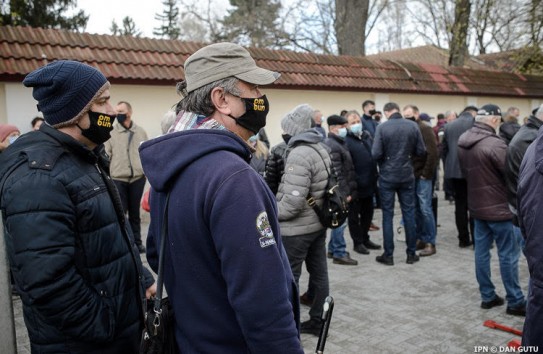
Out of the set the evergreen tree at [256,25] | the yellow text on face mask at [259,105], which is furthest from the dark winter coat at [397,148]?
the evergreen tree at [256,25]

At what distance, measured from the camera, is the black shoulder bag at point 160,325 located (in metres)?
1.80

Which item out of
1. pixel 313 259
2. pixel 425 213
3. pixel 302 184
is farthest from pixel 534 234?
pixel 425 213

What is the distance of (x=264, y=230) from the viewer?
164cm

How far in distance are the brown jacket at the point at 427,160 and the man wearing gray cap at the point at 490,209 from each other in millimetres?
1816

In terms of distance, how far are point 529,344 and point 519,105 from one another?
15706 mm

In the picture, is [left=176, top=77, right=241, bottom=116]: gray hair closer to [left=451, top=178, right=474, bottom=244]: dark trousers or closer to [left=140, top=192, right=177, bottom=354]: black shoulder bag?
[left=140, top=192, right=177, bottom=354]: black shoulder bag

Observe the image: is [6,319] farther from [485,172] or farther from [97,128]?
[485,172]

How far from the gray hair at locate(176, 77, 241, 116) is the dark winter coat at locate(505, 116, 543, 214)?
3.42 m

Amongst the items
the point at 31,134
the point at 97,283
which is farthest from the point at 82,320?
the point at 31,134

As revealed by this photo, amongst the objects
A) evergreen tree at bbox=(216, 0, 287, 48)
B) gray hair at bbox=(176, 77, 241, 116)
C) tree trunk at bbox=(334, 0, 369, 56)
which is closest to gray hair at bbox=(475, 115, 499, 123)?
gray hair at bbox=(176, 77, 241, 116)

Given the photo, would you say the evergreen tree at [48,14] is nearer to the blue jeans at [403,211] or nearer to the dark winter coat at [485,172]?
the blue jeans at [403,211]

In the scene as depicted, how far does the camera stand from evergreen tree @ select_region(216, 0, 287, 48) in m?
26.6

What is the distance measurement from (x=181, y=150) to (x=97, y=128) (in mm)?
833

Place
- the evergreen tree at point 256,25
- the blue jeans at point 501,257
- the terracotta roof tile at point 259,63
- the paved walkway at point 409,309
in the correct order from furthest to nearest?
1. the evergreen tree at point 256,25
2. the terracotta roof tile at point 259,63
3. the blue jeans at point 501,257
4. the paved walkway at point 409,309
